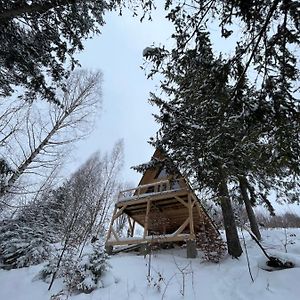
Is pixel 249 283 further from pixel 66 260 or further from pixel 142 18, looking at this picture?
pixel 142 18

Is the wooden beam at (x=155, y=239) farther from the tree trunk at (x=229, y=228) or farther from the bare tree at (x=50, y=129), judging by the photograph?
the bare tree at (x=50, y=129)

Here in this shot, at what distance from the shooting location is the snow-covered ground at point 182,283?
4.52 metres

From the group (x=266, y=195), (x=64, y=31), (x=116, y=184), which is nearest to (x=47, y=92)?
(x=64, y=31)

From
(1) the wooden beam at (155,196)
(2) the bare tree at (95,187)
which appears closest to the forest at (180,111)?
(1) the wooden beam at (155,196)

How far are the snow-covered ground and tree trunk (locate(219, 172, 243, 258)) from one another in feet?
1.05

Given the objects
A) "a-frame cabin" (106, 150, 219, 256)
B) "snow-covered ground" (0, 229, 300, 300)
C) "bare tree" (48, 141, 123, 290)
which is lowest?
"snow-covered ground" (0, 229, 300, 300)

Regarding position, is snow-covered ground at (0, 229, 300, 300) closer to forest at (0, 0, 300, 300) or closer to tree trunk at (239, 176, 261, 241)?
forest at (0, 0, 300, 300)

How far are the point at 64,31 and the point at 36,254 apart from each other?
8028mm

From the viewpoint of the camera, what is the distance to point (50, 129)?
9.18 meters

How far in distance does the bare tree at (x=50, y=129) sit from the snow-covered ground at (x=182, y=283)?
9.57 feet

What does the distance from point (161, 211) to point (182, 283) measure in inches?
235

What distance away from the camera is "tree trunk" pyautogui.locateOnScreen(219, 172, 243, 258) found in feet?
22.7

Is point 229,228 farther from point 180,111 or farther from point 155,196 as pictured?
point 180,111

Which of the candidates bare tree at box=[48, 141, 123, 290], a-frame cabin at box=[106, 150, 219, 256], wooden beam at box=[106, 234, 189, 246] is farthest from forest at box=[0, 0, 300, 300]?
bare tree at box=[48, 141, 123, 290]
